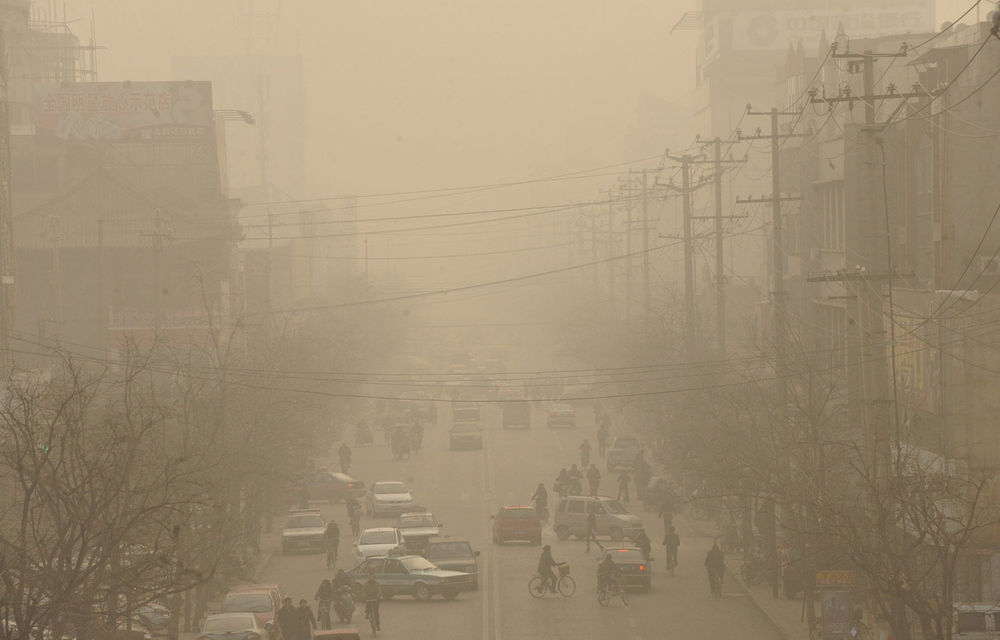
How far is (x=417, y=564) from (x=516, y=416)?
146 feet

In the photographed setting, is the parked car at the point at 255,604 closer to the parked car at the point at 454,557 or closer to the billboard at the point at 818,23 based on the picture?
the parked car at the point at 454,557

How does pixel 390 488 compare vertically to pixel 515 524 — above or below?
above

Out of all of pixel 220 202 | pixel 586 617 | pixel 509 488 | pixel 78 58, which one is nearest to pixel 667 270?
pixel 78 58

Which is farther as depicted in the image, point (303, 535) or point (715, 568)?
point (303, 535)

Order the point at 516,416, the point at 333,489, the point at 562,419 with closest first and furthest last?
the point at 333,489 → the point at 562,419 → the point at 516,416

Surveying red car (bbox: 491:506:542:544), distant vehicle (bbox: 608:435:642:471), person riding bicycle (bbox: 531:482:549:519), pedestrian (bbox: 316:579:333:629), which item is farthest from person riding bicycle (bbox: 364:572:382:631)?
distant vehicle (bbox: 608:435:642:471)

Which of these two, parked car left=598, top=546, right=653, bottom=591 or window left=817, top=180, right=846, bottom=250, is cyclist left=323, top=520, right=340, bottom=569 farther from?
window left=817, top=180, right=846, bottom=250

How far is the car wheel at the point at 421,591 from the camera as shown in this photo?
3716cm

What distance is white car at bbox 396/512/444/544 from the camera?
145ft

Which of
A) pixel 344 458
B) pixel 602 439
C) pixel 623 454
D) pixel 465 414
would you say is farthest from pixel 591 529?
pixel 465 414

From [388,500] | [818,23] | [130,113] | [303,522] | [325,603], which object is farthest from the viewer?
[818,23]

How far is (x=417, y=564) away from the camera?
37656mm

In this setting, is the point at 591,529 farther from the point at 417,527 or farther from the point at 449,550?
the point at 449,550

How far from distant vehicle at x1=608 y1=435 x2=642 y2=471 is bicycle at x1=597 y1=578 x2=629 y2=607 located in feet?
87.2
